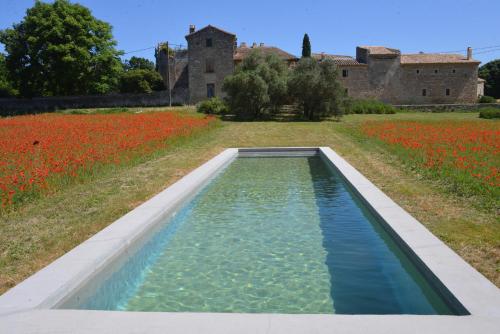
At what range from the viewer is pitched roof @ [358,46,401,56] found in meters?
51.3

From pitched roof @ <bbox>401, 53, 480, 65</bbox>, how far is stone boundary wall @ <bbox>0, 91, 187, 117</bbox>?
2874cm

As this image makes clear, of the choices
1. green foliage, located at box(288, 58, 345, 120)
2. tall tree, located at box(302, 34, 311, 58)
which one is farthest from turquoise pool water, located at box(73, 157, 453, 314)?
tall tree, located at box(302, 34, 311, 58)

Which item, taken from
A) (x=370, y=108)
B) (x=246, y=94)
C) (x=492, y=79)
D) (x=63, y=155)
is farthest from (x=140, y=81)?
(x=492, y=79)

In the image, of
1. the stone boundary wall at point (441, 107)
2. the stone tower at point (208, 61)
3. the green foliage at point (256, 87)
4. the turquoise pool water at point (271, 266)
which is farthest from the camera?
the stone tower at point (208, 61)

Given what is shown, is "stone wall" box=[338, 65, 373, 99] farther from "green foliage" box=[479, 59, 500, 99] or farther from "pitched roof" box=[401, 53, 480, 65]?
"green foliage" box=[479, 59, 500, 99]

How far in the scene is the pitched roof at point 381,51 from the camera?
5131cm

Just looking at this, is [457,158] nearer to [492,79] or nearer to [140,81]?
[140,81]

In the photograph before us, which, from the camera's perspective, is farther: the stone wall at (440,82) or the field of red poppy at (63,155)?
the stone wall at (440,82)

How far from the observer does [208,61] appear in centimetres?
4888

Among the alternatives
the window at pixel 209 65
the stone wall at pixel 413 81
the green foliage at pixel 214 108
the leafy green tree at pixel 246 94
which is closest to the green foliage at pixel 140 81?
the window at pixel 209 65

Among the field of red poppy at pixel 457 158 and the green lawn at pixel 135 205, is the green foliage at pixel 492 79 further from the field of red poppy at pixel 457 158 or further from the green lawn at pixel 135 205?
the green lawn at pixel 135 205

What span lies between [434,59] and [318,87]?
27766 millimetres

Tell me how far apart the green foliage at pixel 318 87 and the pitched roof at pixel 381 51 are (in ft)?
70.0

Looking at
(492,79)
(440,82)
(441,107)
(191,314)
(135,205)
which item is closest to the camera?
(191,314)
